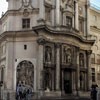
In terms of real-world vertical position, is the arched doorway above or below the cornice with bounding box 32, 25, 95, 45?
below

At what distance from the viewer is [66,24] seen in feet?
162

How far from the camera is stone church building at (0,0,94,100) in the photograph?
44688 mm

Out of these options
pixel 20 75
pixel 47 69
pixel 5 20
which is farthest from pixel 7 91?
pixel 5 20

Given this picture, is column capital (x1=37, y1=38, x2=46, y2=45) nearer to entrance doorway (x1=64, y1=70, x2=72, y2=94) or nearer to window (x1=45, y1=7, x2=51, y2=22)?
window (x1=45, y1=7, x2=51, y2=22)

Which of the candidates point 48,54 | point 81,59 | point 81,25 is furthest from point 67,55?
point 81,25

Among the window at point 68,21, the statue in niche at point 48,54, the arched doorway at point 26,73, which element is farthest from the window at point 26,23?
the window at point 68,21

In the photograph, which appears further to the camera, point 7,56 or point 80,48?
point 80,48

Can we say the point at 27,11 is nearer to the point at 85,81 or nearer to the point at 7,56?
the point at 7,56

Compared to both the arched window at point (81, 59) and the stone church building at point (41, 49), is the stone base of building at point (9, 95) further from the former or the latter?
the arched window at point (81, 59)

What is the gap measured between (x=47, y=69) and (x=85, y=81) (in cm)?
923

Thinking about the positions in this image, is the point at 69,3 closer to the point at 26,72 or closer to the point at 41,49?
the point at 41,49

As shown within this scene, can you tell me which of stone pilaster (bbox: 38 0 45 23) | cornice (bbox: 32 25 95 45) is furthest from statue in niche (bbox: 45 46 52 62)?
stone pilaster (bbox: 38 0 45 23)

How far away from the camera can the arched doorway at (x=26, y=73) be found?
147 feet

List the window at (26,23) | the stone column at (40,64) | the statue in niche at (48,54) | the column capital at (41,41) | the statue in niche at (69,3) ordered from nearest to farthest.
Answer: the stone column at (40,64)
the column capital at (41,41)
the statue in niche at (48,54)
the window at (26,23)
the statue in niche at (69,3)
